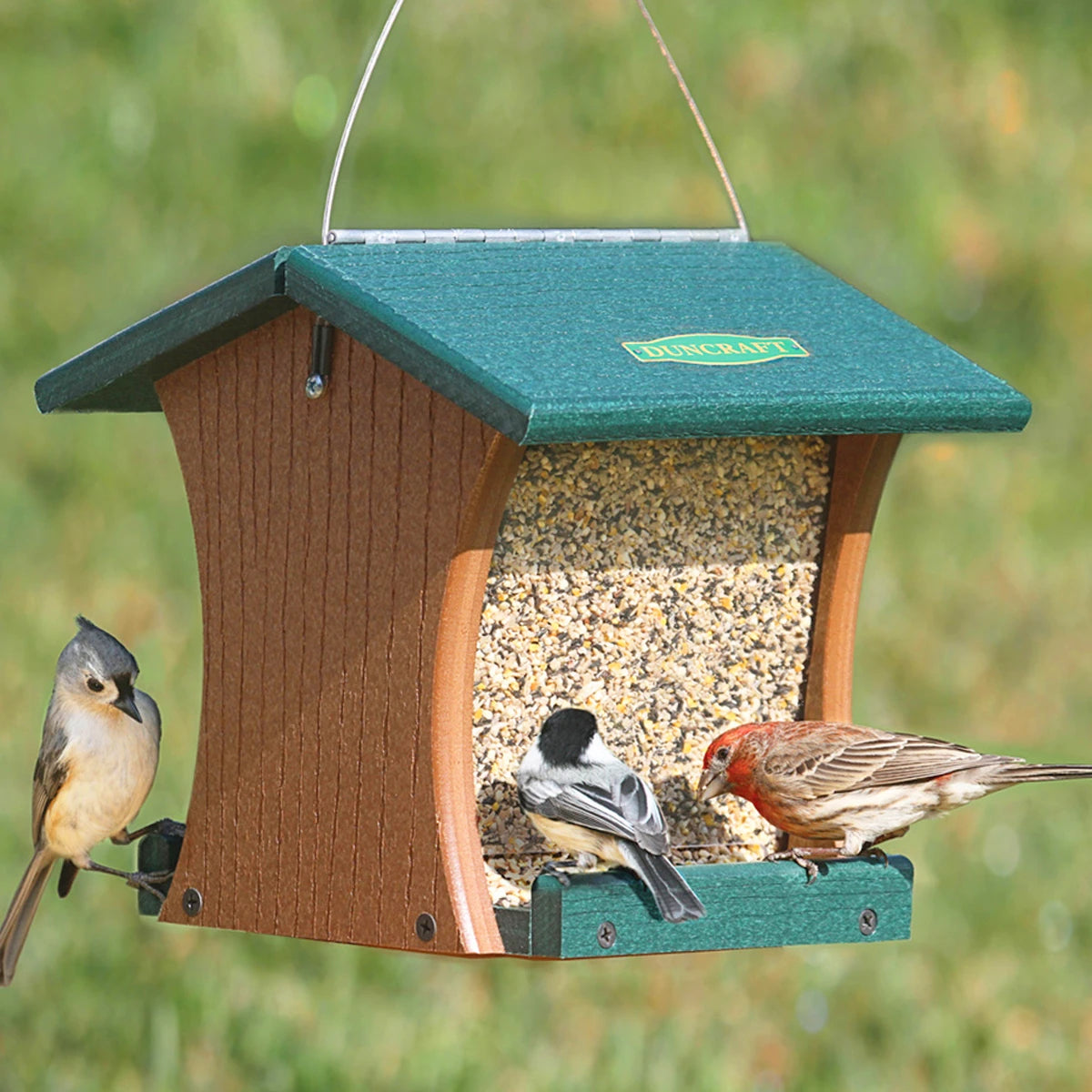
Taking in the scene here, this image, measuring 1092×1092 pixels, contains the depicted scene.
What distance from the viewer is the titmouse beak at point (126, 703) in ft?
15.2

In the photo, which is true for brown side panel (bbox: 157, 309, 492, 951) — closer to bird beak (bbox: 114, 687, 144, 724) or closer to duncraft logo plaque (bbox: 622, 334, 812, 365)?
bird beak (bbox: 114, 687, 144, 724)

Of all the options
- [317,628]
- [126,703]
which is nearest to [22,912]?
[126,703]

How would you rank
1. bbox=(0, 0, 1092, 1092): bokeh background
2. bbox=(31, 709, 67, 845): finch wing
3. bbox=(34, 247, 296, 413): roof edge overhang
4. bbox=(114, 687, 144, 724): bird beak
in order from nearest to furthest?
1. bbox=(34, 247, 296, 413): roof edge overhang
2. bbox=(114, 687, 144, 724): bird beak
3. bbox=(31, 709, 67, 845): finch wing
4. bbox=(0, 0, 1092, 1092): bokeh background

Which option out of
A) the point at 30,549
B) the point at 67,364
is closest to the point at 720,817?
the point at 67,364

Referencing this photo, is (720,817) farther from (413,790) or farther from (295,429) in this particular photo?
(295,429)

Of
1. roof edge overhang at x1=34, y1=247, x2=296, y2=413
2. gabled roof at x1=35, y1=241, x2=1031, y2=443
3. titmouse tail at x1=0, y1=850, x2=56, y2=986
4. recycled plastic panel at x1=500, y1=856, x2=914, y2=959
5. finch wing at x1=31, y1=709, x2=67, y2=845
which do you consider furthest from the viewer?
titmouse tail at x1=0, y1=850, x2=56, y2=986

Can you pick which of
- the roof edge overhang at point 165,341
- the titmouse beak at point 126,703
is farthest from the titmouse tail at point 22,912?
the roof edge overhang at point 165,341

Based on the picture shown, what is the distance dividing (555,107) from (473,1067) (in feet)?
16.6

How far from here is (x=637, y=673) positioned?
4449mm

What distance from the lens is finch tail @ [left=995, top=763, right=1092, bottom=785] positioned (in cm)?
435

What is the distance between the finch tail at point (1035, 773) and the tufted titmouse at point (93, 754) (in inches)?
67.9

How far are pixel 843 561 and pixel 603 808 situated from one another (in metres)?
0.96

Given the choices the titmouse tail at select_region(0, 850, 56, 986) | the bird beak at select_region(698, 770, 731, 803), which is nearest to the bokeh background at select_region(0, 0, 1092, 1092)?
the titmouse tail at select_region(0, 850, 56, 986)

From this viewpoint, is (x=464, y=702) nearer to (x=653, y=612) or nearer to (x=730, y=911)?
(x=653, y=612)
